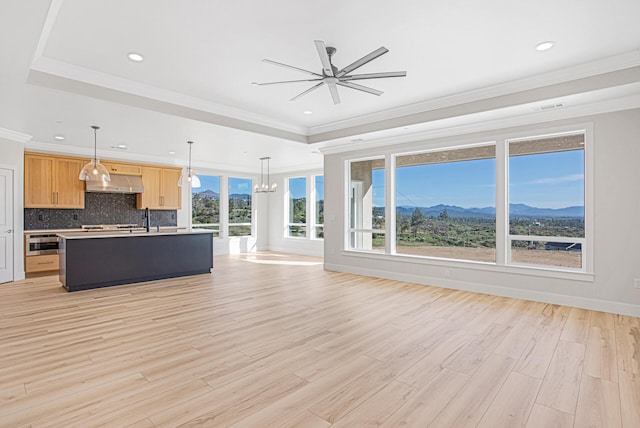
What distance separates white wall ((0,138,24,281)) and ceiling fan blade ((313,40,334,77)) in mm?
6274

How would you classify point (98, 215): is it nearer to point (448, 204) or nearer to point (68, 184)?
point (68, 184)

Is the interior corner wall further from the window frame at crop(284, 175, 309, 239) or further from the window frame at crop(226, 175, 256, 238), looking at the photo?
the window frame at crop(226, 175, 256, 238)

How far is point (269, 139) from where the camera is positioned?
6.32m

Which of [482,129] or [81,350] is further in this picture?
[482,129]

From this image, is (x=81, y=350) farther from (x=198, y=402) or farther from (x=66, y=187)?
(x=66, y=187)

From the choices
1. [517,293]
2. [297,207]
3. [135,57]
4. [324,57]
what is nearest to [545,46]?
[324,57]

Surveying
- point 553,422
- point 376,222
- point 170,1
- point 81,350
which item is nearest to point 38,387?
point 81,350

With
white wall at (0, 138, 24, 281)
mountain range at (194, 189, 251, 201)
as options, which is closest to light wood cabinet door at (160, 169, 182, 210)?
mountain range at (194, 189, 251, 201)

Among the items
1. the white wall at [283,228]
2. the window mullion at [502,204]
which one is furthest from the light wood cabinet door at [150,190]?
the window mullion at [502,204]

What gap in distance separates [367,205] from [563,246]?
11.5 feet

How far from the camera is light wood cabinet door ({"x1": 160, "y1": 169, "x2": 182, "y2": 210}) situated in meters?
8.73

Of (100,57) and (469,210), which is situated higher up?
(100,57)

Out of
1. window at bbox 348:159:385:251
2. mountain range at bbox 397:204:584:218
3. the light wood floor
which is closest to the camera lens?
the light wood floor

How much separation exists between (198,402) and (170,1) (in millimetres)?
2978
